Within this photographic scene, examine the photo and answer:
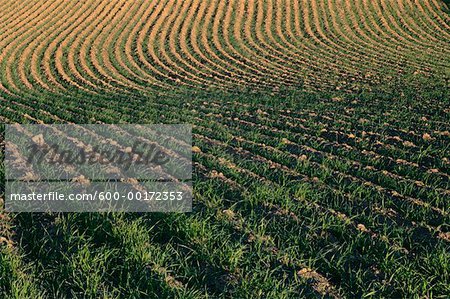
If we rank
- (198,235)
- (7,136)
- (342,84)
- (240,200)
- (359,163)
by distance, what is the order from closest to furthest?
(198,235)
(240,200)
(359,163)
(7,136)
(342,84)

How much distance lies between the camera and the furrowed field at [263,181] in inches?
147

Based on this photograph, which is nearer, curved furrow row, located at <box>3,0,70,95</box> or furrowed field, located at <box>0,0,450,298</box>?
furrowed field, located at <box>0,0,450,298</box>

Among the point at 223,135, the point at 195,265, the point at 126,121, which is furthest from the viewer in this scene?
the point at 126,121

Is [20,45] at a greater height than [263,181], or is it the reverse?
[20,45]

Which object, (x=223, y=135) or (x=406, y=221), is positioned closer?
(x=406, y=221)

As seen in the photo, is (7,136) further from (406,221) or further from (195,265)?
(406,221)

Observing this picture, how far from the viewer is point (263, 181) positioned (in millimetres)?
6078

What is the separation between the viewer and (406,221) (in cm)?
488

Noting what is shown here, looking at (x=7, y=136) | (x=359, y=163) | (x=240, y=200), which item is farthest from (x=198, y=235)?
(x=7, y=136)

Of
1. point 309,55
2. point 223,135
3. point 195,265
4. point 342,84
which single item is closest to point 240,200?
point 195,265

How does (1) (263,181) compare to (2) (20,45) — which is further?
(2) (20,45)

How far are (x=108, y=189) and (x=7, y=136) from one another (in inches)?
145

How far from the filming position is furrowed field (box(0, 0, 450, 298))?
373 centimetres

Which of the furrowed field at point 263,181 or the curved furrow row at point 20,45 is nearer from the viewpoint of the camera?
A: the furrowed field at point 263,181
